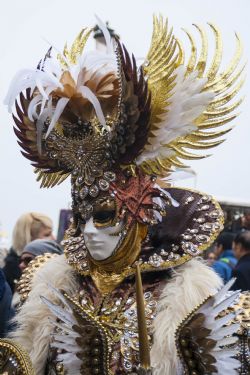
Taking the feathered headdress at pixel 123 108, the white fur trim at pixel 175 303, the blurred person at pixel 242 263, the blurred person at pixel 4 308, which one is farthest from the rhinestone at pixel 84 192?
the blurred person at pixel 242 263

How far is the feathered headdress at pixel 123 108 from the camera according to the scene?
7.86 feet

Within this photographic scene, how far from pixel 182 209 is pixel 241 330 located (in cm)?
56

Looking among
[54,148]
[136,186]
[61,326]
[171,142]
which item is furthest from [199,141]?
[61,326]

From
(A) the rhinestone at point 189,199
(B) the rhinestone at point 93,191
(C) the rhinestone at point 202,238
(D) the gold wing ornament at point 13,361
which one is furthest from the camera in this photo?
(A) the rhinestone at point 189,199

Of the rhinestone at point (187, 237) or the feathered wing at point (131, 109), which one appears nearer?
the feathered wing at point (131, 109)

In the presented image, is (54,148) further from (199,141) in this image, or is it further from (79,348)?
(79,348)

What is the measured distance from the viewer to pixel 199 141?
2490 millimetres

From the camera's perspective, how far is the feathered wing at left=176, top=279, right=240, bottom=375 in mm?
2197

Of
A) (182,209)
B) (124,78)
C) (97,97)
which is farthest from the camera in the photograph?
(182,209)

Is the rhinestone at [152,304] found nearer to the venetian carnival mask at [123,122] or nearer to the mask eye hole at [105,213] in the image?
the venetian carnival mask at [123,122]

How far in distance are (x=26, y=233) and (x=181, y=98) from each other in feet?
7.25

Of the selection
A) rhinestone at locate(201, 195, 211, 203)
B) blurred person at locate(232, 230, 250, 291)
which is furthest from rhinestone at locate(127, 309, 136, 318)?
blurred person at locate(232, 230, 250, 291)

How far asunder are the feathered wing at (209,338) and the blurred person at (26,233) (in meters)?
2.26

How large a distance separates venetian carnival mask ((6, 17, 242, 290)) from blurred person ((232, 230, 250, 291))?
3.94ft
